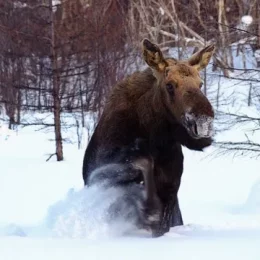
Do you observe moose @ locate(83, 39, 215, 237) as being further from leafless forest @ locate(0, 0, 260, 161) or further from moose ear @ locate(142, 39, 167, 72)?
leafless forest @ locate(0, 0, 260, 161)

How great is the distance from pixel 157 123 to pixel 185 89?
0.65m

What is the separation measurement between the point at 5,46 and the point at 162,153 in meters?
21.4

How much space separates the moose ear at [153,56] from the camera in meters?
6.23

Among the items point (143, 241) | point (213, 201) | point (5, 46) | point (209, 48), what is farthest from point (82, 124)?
point (143, 241)

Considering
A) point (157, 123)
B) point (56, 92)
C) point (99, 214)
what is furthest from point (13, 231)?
point (56, 92)

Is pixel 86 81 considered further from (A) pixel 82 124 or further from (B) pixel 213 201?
(B) pixel 213 201

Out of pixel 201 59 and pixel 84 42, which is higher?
pixel 84 42

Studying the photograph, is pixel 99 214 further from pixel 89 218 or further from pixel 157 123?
pixel 157 123

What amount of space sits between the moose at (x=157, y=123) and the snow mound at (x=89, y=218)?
209 millimetres

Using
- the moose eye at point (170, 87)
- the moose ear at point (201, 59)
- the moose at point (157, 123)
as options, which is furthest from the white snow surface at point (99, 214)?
the moose ear at point (201, 59)

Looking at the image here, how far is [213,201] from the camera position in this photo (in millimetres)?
12273

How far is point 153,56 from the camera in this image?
629 centimetres

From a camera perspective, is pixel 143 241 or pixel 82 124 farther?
pixel 82 124

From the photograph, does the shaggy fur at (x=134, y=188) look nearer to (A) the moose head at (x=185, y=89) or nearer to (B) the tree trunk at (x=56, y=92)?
(A) the moose head at (x=185, y=89)
